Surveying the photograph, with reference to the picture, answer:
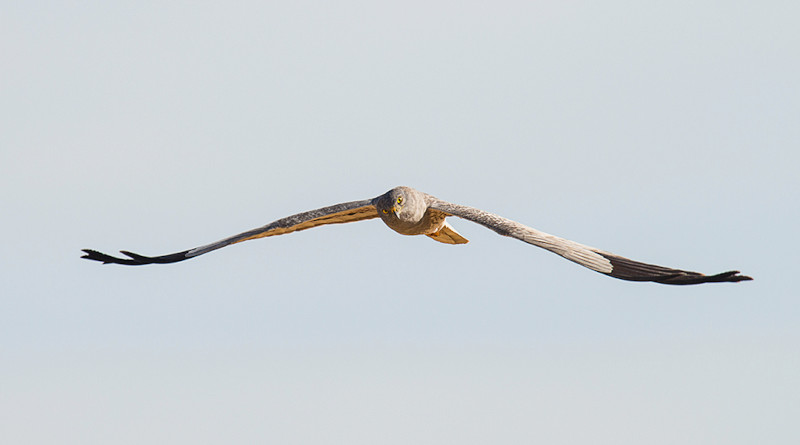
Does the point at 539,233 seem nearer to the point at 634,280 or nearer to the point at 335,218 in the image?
the point at 634,280

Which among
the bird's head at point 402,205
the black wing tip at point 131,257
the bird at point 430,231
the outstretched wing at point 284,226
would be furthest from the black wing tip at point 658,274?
the black wing tip at point 131,257

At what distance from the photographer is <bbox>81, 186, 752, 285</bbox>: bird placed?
12.2 m

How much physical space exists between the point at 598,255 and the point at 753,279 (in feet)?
7.44

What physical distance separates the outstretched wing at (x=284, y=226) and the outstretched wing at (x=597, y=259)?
2.68m

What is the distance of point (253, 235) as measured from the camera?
15836mm

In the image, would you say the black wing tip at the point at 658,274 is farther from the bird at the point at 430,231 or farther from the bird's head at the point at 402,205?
the bird's head at the point at 402,205

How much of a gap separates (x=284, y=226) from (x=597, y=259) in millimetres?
5351

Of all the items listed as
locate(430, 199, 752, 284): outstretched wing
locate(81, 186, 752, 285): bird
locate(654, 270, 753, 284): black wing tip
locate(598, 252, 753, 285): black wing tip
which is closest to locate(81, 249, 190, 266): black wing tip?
locate(81, 186, 752, 285): bird

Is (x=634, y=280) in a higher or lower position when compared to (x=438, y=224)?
lower

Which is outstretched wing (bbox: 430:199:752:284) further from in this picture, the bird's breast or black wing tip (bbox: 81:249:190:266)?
black wing tip (bbox: 81:249:190:266)

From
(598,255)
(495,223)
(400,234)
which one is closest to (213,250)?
(400,234)

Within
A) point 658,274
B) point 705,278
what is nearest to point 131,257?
point 658,274

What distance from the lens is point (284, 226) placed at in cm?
1561

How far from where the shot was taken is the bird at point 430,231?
12.2 meters
